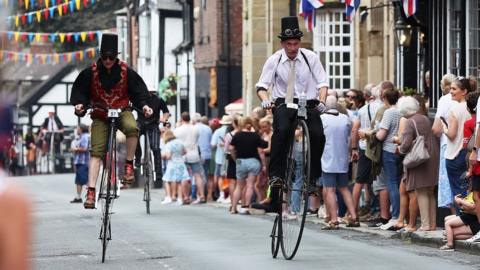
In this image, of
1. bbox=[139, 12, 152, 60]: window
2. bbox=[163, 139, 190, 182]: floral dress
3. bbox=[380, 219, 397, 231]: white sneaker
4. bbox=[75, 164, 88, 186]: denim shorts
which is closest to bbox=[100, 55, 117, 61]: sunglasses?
bbox=[380, 219, 397, 231]: white sneaker

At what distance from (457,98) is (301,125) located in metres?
4.06

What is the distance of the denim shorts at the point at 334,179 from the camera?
17375 mm

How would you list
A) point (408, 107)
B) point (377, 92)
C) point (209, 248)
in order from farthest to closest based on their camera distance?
point (377, 92) → point (408, 107) → point (209, 248)

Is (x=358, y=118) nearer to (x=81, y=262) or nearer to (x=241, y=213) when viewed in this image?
(x=241, y=213)

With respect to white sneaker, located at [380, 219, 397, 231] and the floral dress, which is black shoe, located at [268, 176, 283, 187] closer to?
white sneaker, located at [380, 219, 397, 231]

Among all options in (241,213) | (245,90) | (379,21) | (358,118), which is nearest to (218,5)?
(245,90)

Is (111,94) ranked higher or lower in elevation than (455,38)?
lower

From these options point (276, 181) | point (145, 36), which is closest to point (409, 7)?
point (276, 181)

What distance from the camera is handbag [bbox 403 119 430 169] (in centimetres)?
1544

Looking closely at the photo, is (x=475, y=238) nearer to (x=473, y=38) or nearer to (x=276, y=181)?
(x=276, y=181)

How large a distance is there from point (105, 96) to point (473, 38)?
9.43 metres

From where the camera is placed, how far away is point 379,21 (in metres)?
31.2

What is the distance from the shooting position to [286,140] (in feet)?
36.6

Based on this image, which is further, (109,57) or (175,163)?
(175,163)
